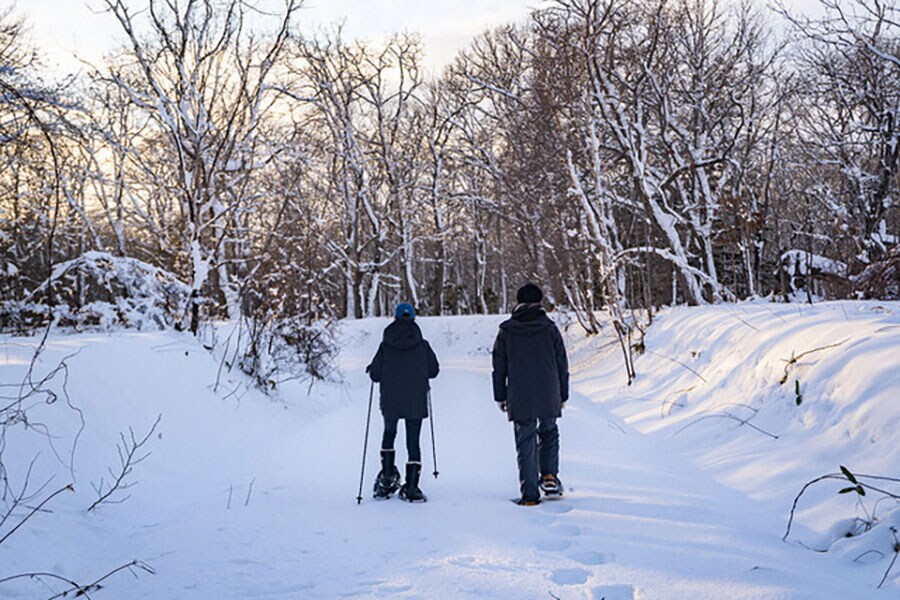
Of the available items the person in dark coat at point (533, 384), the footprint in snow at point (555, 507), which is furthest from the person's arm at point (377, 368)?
the footprint in snow at point (555, 507)

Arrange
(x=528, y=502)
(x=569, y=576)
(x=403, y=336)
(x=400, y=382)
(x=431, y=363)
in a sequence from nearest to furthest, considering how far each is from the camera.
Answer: (x=569, y=576)
(x=528, y=502)
(x=400, y=382)
(x=403, y=336)
(x=431, y=363)

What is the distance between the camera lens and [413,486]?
6.70 m

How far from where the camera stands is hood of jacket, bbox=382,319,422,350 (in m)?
7.34

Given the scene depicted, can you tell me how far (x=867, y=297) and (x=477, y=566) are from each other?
30.9 feet

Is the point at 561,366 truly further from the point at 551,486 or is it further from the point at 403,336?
the point at 403,336

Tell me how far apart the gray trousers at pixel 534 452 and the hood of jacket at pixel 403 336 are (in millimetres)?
1419

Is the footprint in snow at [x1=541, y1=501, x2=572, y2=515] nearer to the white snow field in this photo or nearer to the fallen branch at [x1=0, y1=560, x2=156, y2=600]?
the white snow field

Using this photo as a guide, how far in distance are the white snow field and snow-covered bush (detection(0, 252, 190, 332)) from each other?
1.56 metres

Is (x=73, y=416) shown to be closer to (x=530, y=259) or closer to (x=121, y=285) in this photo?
(x=121, y=285)

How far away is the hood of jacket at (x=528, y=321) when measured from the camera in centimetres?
680

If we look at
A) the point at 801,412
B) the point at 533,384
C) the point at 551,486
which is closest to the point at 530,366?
Answer: the point at 533,384

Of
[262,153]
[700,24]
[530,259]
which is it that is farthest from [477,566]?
[530,259]

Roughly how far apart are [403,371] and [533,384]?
142 cm

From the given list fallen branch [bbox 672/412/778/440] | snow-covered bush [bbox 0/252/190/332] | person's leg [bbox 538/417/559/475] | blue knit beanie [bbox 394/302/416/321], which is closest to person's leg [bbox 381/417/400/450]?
blue knit beanie [bbox 394/302/416/321]
